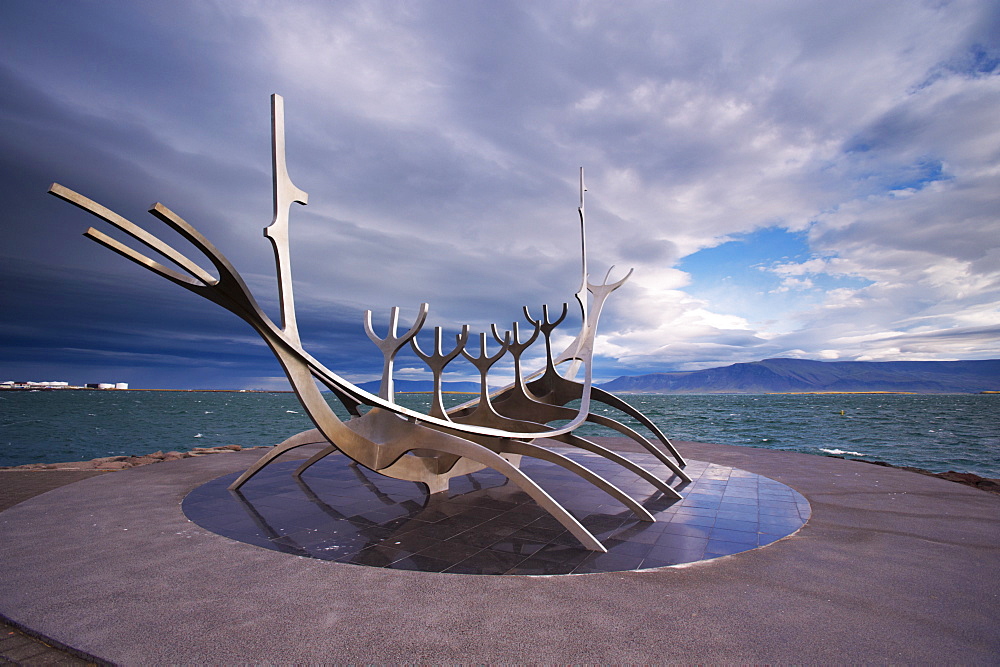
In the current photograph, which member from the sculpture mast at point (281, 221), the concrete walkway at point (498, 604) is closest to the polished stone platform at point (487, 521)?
the concrete walkway at point (498, 604)

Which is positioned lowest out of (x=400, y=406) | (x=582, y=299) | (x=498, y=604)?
(x=498, y=604)

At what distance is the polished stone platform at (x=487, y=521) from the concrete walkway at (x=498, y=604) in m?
0.44

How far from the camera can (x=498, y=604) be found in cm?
490

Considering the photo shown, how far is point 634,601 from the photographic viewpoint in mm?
5004

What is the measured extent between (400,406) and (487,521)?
2543mm

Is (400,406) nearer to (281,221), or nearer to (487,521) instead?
(487,521)

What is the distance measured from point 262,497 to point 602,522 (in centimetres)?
619

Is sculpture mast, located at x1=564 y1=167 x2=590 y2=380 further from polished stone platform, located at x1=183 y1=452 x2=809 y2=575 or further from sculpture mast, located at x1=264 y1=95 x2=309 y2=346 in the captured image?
sculpture mast, located at x1=264 y1=95 x2=309 y2=346

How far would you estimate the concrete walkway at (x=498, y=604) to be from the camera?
4082 millimetres

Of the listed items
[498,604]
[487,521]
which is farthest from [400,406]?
[498,604]

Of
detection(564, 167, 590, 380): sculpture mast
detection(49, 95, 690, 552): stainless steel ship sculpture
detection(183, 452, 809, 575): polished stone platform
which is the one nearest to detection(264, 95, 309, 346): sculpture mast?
detection(49, 95, 690, 552): stainless steel ship sculpture

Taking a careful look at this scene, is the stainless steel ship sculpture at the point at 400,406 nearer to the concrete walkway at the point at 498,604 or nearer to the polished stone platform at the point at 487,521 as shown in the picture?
the polished stone platform at the point at 487,521

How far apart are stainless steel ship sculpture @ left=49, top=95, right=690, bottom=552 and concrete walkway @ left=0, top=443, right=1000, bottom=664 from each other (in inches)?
71.6

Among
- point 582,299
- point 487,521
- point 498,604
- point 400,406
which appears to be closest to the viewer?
point 498,604
